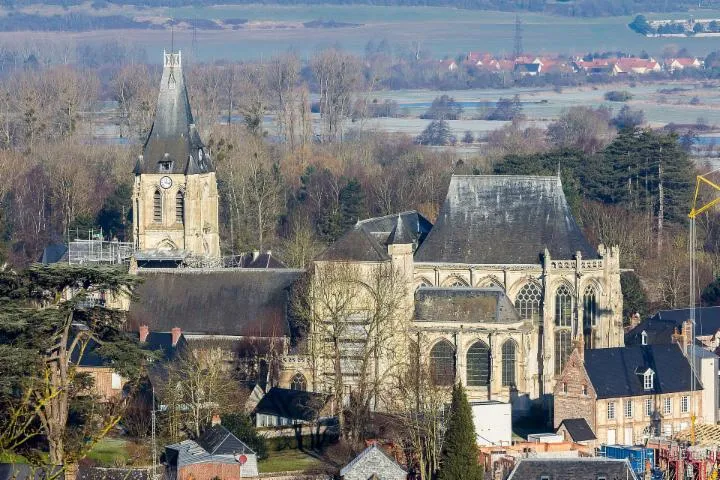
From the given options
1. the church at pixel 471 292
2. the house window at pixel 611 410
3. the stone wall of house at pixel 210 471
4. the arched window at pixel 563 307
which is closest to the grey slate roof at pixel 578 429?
the house window at pixel 611 410

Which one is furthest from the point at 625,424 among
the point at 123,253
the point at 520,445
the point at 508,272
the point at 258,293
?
the point at 123,253

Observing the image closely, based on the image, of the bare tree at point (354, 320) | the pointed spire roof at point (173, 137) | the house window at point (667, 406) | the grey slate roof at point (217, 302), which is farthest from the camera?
the pointed spire roof at point (173, 137)

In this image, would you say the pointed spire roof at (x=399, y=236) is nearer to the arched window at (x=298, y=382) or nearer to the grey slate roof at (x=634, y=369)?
the arched window at (x=298, y=382)

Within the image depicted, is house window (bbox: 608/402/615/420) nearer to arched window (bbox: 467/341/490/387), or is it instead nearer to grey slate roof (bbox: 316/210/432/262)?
arched window (bbox: 467/341/490/387)

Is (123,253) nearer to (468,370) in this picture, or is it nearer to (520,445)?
(468,370)

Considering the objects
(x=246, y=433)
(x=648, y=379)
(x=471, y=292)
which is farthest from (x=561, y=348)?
(x=246, y=433)

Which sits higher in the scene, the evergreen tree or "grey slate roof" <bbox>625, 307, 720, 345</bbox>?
"grey slate roof" <bbox>625, 307, 720, 345</bbox>

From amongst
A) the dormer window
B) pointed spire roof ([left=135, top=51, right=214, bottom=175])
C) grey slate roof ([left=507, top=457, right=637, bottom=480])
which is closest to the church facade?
the dormer window
